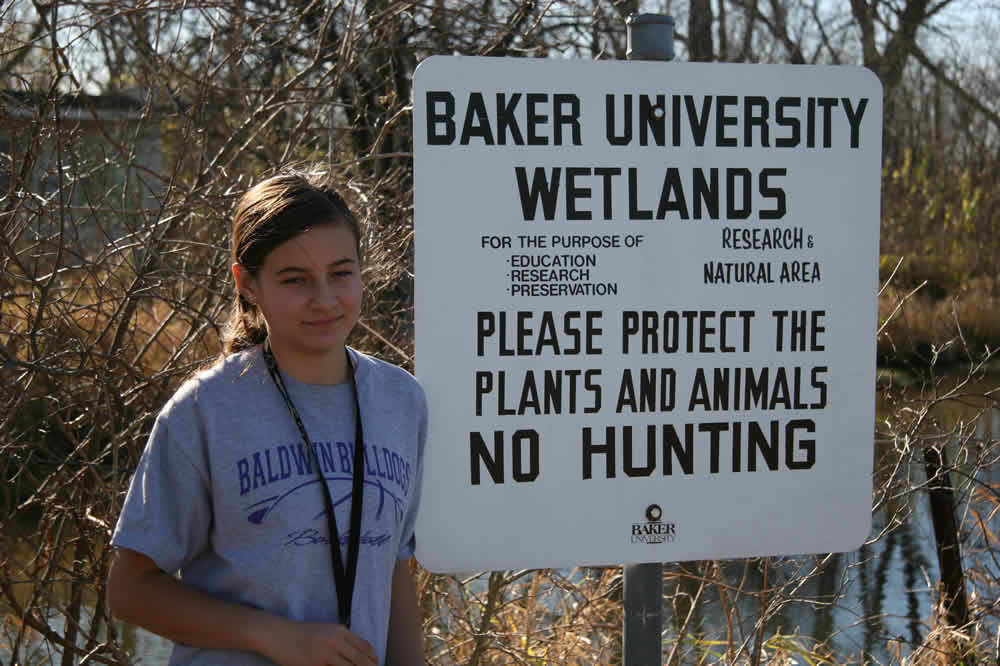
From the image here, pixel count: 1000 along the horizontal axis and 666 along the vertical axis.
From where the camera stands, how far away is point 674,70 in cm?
217

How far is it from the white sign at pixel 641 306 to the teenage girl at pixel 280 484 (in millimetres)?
236

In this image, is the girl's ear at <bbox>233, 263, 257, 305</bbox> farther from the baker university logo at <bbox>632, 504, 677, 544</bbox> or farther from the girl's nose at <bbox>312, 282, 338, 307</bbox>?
the baker university logo at <bbox>632, 504, 677, 544</bbox>

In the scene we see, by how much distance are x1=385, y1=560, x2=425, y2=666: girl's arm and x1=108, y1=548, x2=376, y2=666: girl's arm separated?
27 centimetres

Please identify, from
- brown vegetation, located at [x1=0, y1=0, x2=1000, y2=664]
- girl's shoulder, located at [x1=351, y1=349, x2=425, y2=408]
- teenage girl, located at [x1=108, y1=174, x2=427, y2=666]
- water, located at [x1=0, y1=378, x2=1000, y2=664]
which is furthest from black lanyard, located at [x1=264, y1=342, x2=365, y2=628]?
water, located at [x1=0, y1=378, x2=1000, y2=664]

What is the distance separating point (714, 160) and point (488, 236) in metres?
0.50

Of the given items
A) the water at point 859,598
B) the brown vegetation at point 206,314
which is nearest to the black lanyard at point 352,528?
the brown vegetation at point 206,314

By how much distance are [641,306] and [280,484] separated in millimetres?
820

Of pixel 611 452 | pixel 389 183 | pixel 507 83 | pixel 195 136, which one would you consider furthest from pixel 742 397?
pixel 389 183

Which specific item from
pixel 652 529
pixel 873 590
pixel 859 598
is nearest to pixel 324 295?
pixel 652 529

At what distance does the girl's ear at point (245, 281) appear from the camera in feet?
6.28

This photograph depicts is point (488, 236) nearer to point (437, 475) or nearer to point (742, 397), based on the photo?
point (437, 475)

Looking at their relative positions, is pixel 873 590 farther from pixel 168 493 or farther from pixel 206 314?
pixel 168 493

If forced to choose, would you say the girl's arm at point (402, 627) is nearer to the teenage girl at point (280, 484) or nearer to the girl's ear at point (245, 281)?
the teenage girl at point (280, 484)

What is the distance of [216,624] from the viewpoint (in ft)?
5.54
